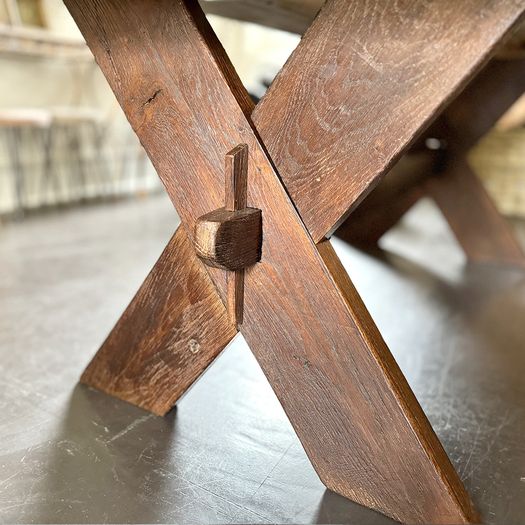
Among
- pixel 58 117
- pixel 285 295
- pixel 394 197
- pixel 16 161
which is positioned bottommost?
pixel 16 161

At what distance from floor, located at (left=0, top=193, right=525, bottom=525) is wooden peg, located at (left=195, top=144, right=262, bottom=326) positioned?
1.08ft

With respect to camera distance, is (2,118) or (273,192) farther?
(2,118)

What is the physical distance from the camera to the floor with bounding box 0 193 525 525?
28.7 inches

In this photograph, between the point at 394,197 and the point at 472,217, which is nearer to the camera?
the point at 394,197

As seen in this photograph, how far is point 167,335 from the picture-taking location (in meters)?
0.88

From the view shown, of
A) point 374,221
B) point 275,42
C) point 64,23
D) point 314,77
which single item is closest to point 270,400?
point 314,77

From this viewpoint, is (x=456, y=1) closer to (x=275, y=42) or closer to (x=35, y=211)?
(x=35, y=211)

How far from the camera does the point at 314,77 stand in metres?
0.63

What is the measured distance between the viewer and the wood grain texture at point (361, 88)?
540 millimetres

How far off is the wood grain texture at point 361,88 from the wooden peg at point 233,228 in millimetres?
51

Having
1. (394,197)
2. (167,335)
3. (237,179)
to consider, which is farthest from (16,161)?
(237,179)

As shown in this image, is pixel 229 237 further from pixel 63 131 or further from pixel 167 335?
pixel 63 131

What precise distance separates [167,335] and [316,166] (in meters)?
0.40

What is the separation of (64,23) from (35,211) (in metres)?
1.13
